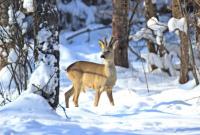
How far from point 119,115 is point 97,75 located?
2.83 m

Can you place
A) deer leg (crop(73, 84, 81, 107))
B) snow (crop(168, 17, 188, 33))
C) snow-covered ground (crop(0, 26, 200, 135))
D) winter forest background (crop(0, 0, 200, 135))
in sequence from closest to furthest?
snow-covered ground (crop(0, 26, 200, 135)) < winter forest background (crop(0, 0, 200, 135)) < snow (crop(168, 17, 188, 33)) < deer leg (crop(73, 84, 81, 107))

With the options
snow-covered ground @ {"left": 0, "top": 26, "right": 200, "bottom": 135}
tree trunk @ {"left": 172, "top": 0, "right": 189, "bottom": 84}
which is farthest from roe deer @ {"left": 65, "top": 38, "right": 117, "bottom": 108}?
tree trunk @ {"left": 172, "top": 0, "right": 189, "bottom": 84}

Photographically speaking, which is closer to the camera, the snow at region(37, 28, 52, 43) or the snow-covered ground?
the snow-covered ground

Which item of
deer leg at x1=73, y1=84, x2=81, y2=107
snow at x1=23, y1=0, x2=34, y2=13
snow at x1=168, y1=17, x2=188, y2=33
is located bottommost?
deer leg at x1=73, y1=84, x2=81, y2=107

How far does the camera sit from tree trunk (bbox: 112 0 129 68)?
14970mm

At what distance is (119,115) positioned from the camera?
29.8 feet

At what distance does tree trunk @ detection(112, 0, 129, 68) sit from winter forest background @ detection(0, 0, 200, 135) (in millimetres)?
24

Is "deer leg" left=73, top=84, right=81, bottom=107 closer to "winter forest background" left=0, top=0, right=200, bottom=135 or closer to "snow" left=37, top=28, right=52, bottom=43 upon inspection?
"winter forest background" left=0, top=0, right=200, bottom=135

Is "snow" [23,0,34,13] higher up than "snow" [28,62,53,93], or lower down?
higher up

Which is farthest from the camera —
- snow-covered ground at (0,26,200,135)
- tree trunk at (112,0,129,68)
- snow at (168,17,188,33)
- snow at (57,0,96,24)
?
snow at (57,0,96,24)

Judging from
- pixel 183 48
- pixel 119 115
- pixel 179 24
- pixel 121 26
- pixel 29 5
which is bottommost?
pixel 119 115

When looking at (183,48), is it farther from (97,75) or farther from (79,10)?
(79,10)

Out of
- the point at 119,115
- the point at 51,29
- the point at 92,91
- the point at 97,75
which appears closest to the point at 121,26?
the point at 92,91

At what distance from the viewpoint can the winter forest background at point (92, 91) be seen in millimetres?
7801
